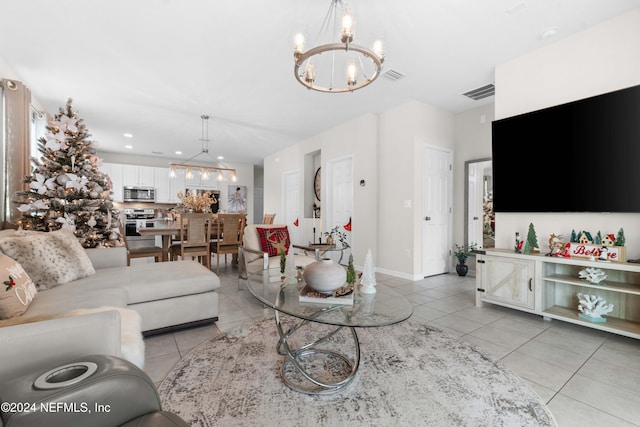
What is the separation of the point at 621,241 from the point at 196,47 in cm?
428

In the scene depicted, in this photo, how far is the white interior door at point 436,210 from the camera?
14.4 feet

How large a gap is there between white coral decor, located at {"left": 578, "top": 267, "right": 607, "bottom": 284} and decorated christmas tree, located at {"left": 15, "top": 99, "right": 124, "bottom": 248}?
507 centimetres

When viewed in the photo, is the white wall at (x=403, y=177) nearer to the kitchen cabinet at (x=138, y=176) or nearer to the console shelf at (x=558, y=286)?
the console shelf at (x=558, y=286)

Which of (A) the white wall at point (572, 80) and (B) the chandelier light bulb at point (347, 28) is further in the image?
(A) the white wall at point (572, 80)

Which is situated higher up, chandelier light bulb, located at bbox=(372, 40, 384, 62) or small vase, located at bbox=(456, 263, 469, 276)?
chandelier light bulb, located at bbox=(372, 40, 384, 62)

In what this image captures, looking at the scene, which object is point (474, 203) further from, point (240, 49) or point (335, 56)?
point (240, 49)

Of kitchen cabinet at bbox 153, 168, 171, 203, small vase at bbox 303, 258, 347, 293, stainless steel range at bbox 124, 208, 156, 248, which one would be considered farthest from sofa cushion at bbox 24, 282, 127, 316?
kitchen cabinet at bbox 153, 168, 171, 203

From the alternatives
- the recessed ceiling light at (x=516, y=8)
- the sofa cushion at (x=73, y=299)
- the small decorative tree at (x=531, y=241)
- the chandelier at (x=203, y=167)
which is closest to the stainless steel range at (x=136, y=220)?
the chandelier at (x=203, y=167)

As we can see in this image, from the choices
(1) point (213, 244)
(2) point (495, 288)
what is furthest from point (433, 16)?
(1) point (213, 244)

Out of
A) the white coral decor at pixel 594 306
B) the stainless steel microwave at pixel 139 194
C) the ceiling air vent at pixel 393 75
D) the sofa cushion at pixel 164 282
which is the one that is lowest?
the white coral decor at pixel 594 306

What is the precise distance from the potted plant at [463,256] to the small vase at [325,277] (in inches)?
136

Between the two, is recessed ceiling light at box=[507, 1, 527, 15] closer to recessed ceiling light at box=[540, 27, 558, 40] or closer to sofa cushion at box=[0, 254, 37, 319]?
recessed ceiling light at box=[540, 27, 558, 40]

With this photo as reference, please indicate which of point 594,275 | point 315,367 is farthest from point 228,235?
point 594,275

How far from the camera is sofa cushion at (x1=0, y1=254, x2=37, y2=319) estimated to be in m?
1.42
